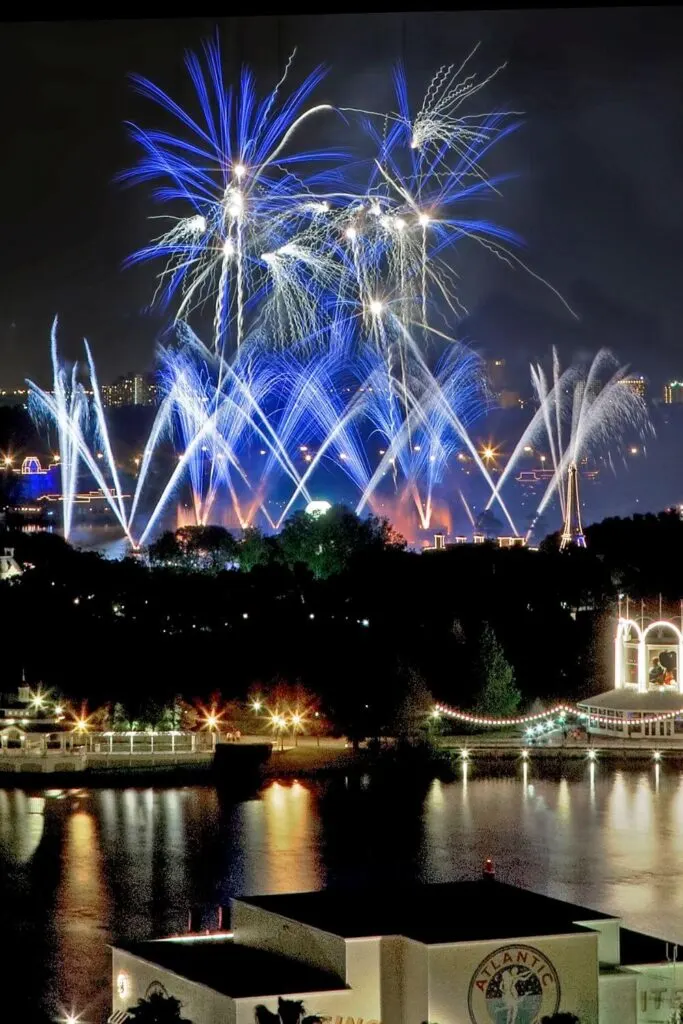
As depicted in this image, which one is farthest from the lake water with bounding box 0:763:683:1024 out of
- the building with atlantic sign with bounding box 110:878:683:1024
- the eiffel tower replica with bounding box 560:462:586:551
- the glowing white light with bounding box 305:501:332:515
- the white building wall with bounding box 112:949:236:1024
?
the glowing white light with bounding box 305:501:332:515

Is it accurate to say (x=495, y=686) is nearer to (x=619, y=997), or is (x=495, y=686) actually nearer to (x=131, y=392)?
(x=619, y=997)

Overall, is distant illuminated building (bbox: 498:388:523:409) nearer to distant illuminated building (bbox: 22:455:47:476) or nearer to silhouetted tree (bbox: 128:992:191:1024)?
distant illuminated building (bbox: 22:455:47:476)

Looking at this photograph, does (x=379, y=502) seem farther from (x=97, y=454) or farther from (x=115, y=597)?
(x=115, y=597)

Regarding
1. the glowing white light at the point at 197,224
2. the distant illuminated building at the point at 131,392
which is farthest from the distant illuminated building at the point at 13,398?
the glowing white light at the point at 197,224

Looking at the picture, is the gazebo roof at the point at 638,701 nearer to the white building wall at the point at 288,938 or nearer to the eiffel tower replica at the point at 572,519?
the eiffel tower replica at the point at 572,519

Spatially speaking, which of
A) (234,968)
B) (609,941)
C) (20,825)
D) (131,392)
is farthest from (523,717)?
(131,392)

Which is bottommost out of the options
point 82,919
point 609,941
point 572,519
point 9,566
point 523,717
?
point 82,919

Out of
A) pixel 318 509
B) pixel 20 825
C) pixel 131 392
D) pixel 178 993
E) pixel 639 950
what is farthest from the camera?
pixel 131 392

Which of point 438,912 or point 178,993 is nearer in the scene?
point 178,993
